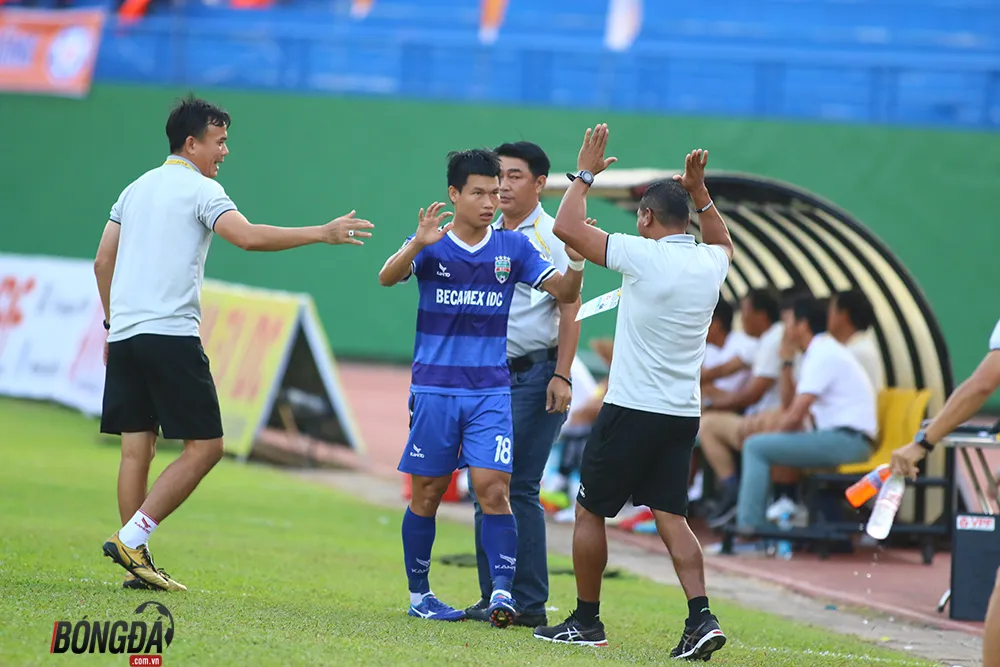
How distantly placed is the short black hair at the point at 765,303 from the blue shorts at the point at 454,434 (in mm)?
5891

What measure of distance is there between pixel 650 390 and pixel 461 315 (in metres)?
0.94

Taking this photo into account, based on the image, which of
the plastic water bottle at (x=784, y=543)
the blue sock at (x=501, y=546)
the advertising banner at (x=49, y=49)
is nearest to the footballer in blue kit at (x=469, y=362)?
the blue sock at (x=501, y=546)

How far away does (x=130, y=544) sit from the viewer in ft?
20.5

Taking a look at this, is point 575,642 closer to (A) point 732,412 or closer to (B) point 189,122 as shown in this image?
(B) point 189,122

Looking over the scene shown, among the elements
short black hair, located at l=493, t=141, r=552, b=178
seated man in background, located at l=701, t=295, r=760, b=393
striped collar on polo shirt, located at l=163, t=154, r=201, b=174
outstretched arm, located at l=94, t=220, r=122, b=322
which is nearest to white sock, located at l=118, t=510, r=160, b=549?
outstretched arm, located at l=94, t=220, r=122, b=322

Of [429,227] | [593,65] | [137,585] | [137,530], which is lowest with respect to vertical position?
[137,585]

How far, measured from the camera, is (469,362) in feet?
20.7

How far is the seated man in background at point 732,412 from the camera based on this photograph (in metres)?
11.1

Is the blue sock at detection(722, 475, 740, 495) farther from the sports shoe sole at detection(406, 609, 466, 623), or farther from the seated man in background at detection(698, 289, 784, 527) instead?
the sports shoe sole at detection(406, 609, 466, 623)

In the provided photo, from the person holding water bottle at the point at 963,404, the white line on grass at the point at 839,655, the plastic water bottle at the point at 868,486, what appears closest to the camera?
the person holding water bottle at the point at 963,404

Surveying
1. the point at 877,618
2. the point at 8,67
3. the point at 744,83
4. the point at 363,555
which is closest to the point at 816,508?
the point at 877,618

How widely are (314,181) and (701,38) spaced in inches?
299

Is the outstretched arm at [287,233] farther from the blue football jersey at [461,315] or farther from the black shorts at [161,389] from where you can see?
the black shorts at [161,389]

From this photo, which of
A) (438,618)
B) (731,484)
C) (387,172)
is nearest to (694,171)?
(438,618)
